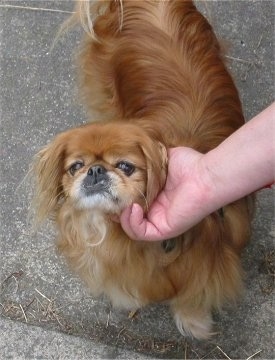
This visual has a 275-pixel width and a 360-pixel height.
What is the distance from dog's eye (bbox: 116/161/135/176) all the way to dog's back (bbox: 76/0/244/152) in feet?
0.80

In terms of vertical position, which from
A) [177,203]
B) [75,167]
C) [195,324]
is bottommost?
[195,324]

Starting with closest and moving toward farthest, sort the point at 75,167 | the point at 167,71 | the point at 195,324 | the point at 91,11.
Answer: the point at 75,167 → the point at 167,71 → the point at 195,324 → the point at 91,11

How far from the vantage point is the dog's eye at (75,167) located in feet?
5.66

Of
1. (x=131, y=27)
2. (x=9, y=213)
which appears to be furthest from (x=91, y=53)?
(x=9, y=213)

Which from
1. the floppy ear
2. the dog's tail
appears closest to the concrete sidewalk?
the dog's tail

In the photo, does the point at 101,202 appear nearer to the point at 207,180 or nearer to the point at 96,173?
the point at 96,173

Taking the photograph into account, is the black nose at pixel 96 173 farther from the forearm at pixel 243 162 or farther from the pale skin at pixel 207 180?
the forearm at pixel 243 162

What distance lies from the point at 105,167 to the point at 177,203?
25cm

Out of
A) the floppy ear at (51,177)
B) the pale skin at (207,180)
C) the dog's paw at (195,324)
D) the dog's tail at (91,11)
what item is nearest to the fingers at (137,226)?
the pale skin at (207,180)

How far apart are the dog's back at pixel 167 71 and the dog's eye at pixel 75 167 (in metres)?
0.30

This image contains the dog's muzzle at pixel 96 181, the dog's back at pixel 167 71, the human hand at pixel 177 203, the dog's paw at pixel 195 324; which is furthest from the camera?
the dog's paw at pixel 195 324

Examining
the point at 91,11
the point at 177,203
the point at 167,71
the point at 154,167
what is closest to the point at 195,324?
the point at 177,203

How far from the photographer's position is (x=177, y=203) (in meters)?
1.77

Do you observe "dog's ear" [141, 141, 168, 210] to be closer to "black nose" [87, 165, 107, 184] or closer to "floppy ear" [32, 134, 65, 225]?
"black nose" [87, 165, 107, 184]
